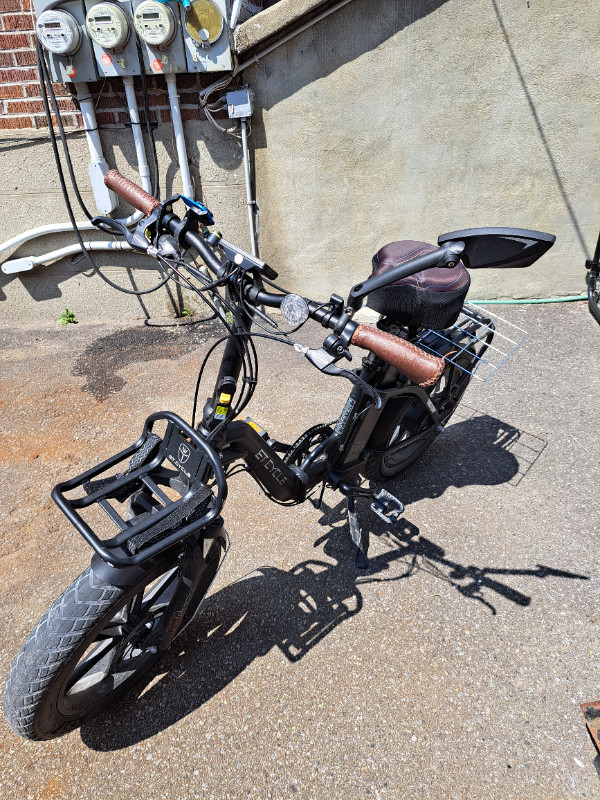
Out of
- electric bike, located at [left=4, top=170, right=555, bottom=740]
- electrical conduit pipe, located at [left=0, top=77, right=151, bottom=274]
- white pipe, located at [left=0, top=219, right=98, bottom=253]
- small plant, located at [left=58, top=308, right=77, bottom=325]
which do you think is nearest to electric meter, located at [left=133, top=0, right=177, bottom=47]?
electrical conduit pipe, located at [left=0, top=77, right=151, bottom=274]

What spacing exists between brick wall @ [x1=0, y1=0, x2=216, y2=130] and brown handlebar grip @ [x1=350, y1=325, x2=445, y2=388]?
149 inches

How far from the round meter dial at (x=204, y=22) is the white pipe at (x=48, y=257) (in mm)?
1798

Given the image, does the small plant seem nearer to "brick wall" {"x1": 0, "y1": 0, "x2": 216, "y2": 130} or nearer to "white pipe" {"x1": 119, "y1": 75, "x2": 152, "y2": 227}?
"white pipe" {"x1": 119, "y1": 75, "x2": 152, "y2": 227}

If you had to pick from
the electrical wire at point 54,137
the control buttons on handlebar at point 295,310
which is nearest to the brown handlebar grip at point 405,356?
the control buttons on handlebar at point 295,310

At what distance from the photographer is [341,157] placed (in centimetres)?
467

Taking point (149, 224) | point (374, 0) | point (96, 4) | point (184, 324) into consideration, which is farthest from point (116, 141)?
point (149, 224)

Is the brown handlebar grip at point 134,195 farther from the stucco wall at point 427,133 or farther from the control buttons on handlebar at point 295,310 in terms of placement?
the stucco wall at point 427,133

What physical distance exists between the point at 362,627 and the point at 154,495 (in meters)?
1.22

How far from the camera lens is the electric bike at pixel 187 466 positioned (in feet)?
5.32

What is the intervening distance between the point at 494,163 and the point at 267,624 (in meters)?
4.32

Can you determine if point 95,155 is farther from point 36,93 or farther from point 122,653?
point 122,653

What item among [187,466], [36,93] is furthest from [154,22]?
[187,466]

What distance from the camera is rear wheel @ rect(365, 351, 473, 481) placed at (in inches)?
117

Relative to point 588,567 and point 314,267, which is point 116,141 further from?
point 588,567
